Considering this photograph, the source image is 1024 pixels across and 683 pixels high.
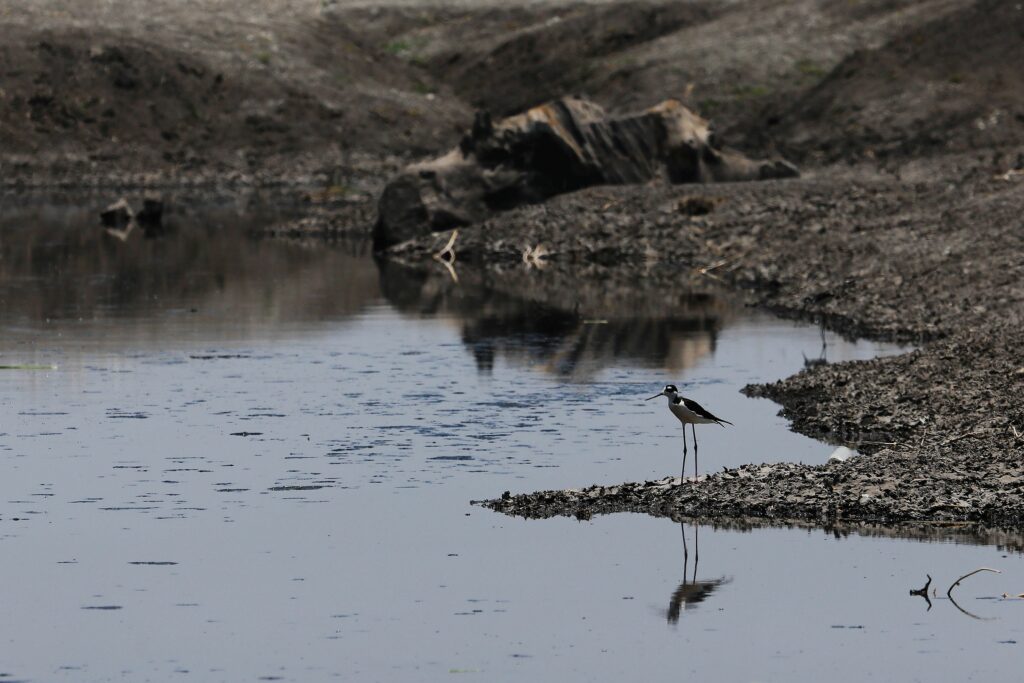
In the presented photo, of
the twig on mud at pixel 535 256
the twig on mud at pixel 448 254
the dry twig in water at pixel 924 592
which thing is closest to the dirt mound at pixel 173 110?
the twig on mud at pixel 448 254

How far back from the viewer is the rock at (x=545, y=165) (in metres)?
53.6


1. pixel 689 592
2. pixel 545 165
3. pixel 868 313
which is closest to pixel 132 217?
pixel 545 165

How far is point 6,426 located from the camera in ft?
81.7

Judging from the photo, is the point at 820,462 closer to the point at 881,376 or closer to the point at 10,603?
the point at 881,376

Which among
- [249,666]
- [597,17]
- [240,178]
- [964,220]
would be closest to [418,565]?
[249,666]

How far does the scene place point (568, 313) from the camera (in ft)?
129

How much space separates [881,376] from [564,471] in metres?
7.13

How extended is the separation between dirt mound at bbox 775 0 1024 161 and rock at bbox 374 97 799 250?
14277 mm

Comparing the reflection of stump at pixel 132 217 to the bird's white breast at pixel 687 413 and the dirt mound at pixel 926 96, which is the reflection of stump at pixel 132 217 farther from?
the bird's white breast at pixel 687 413

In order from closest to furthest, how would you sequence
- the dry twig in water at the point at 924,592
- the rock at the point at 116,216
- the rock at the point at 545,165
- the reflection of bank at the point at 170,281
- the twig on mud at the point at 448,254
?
the dry twig in water at the point at 924,592
the reflection of bank at the point at 170,281
the twig on mud at the point at 448,254
the rock at the point at 545,165
the rock at the point at 116,216

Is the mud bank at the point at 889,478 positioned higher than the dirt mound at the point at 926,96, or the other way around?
the dirt mound at the point at 926,96

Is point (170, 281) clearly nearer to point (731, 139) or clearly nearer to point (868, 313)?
point (868, 313)

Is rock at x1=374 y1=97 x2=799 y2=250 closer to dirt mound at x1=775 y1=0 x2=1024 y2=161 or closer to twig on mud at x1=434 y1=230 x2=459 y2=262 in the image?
twig on mud at x1=434 y1=230 x2=459 y2=262

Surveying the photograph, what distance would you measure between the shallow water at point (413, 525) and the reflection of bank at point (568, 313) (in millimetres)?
165
